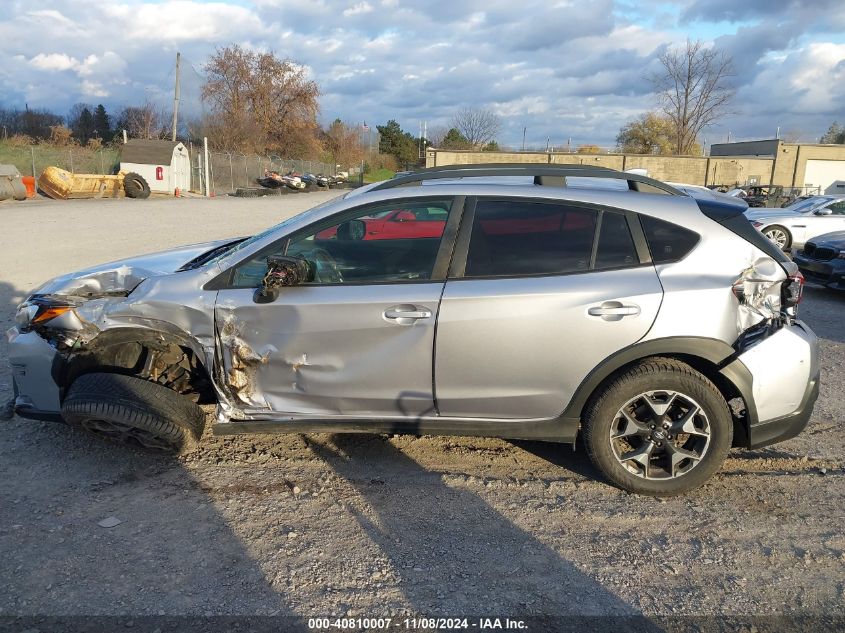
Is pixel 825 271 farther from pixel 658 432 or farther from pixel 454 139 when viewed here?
pixel 454 139

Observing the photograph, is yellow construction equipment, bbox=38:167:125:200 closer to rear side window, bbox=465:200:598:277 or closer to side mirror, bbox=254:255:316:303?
side mirror, bbox=254:255:316:303

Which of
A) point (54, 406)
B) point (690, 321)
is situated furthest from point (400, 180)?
point (54, 406)

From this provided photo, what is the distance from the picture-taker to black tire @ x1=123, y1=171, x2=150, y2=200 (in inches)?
1142

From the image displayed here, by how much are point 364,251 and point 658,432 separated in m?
2.05

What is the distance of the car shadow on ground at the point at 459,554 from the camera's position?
2.76 metres

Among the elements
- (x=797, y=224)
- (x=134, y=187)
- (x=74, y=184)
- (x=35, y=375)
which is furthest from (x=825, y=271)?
(x=134, y=187)

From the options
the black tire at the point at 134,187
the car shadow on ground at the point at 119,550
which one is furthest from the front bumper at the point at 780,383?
the black tire at the point at 134,187

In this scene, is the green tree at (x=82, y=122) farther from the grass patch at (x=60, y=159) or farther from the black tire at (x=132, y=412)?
the black tire at (x=132, y=412)

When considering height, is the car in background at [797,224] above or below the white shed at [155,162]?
below

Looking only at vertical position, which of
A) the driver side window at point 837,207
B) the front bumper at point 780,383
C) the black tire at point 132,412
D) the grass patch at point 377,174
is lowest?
the black tire at point 132,412

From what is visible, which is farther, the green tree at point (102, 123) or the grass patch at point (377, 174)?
the grass patch at point (377, 174)

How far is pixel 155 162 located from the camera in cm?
3347

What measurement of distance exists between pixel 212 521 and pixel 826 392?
16.4ft

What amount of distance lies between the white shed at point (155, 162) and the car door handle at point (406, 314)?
33.7 metres
